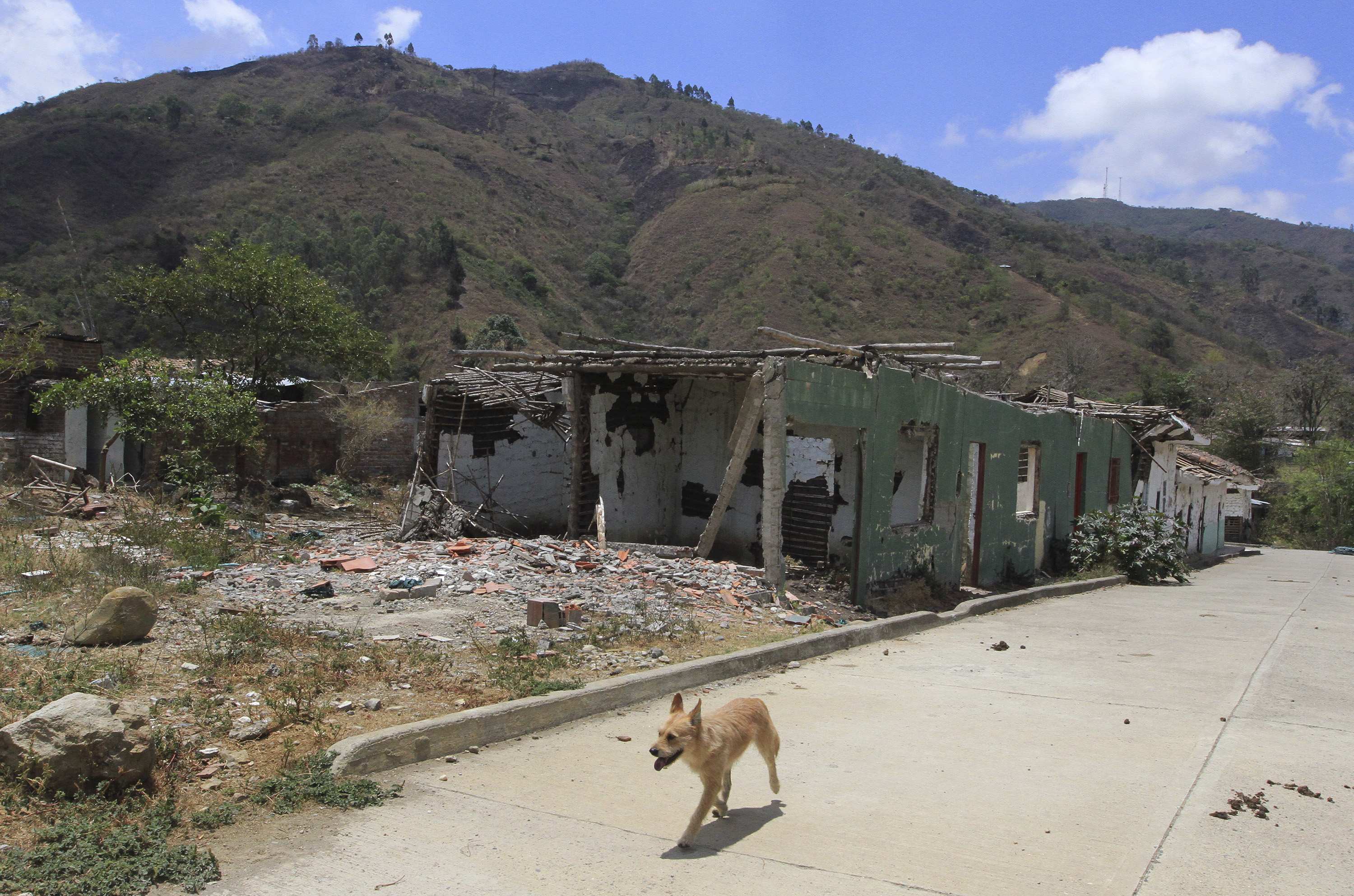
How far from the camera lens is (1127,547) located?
19641mm

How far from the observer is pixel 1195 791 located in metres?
5.21

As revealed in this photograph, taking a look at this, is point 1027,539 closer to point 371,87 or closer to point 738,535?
point 738,535

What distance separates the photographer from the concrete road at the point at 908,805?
3.96 m

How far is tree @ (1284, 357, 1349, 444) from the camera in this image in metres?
49.6

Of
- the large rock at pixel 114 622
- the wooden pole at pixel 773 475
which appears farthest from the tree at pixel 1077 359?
the large rock at pixel 114 622

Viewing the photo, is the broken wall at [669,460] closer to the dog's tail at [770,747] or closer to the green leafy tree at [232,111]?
the dog's tail at [770,747]

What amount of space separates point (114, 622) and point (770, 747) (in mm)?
4855

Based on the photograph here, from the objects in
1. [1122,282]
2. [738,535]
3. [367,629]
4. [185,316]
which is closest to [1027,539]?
[738,535]

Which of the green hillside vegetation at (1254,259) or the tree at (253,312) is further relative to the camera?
the green hillside vegetation at (1254,259)

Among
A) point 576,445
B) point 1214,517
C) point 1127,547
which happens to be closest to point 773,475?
point 576,445

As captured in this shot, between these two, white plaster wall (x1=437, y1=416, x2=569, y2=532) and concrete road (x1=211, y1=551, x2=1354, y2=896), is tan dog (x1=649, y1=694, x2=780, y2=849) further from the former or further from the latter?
white plaster wall (x1=437, y1=416, x2=569, y2=532)

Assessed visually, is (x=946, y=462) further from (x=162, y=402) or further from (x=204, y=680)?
(x=162, y=402)

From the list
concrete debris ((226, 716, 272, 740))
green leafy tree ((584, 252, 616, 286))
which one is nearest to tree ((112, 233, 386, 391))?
concrete debris ((226, 716, 272, 740))

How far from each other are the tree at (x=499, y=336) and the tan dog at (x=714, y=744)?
126 feet
